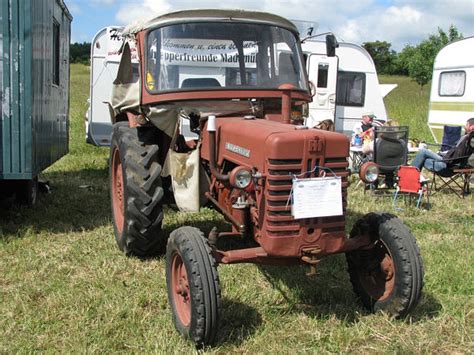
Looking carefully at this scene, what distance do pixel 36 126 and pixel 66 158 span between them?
18.1 ft

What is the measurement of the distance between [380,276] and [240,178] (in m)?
1.31

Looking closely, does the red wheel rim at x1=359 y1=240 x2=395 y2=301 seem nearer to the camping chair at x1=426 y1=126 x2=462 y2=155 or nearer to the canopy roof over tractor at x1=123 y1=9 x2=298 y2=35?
the canopy roof over tractor at x1=123 y1=9 x2=298 y2=35

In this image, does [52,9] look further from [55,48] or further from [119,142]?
[119,142]

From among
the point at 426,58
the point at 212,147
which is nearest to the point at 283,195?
the point at 212,147

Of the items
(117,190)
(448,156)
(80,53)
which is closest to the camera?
(117,190)

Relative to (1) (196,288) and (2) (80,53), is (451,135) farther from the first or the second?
(2) (80,53)

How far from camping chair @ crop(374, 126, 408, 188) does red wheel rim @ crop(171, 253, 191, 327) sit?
525 cm

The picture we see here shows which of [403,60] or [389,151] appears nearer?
[389,151]

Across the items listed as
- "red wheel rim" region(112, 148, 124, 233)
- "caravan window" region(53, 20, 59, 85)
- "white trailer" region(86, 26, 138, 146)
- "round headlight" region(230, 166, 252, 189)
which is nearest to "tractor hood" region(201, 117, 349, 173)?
"round headlight" region(230, 166, 252, 189)

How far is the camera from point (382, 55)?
77.3 metres

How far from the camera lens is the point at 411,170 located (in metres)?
7.68

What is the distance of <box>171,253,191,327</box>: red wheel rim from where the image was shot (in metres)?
3.55

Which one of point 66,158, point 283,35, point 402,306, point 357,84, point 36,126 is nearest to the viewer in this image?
point 402,306

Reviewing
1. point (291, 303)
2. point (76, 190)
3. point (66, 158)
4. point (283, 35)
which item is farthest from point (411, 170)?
point (66, 158)
